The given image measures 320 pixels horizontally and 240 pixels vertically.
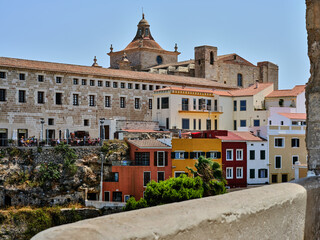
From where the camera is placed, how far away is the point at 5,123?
34.9 metres

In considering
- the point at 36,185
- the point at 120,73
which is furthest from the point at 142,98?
the point at 36,185

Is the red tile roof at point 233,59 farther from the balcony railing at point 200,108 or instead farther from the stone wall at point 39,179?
the stone wall at point 39,179

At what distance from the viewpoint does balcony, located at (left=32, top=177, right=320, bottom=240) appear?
2.32 meters

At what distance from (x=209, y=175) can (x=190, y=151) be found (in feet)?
12.6

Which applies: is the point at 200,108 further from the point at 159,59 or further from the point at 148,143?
the point at 159,59

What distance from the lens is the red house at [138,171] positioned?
30641 mm

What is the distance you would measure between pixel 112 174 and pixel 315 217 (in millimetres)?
27932

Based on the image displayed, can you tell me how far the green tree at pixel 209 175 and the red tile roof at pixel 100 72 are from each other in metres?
12.3

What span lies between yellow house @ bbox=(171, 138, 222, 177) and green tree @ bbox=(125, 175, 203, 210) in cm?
520

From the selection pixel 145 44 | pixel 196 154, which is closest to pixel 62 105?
pixel 196 154

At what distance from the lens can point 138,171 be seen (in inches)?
1222

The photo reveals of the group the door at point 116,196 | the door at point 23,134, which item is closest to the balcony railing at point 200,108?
the door at point 116,196

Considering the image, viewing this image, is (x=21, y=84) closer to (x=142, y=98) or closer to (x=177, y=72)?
(x=142, y=98)

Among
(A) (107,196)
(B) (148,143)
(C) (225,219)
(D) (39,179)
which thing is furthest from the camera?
(B) (148,143)
